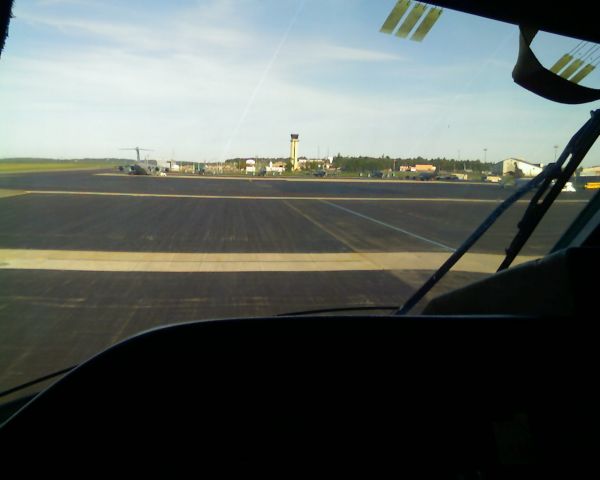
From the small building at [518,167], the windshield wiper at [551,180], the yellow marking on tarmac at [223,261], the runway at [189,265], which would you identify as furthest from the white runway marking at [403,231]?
the windshield wiper at [551,180]

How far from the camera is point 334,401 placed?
139 cm

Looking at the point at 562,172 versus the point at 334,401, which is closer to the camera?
the point at 334,401

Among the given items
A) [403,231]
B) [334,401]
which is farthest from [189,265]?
[334,401]

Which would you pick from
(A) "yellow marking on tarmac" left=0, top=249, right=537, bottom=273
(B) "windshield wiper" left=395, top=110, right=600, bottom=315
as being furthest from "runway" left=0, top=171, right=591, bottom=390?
(B) "windshield wiper" left=395, top=110, right=600, bottom=315

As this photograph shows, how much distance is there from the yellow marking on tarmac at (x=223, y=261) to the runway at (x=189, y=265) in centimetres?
3

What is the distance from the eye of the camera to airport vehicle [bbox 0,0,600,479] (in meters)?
1.28

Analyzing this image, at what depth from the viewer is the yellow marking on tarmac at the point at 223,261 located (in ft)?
26.1

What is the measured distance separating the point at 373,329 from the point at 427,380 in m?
0.21

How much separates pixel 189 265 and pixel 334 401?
7.22 meters

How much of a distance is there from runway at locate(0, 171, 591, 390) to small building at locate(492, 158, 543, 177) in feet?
1.34

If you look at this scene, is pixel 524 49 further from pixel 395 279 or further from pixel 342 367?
pixel 395 279

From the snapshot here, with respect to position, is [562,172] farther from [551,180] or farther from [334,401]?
[334,401]

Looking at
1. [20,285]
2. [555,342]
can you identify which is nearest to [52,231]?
[20,285]

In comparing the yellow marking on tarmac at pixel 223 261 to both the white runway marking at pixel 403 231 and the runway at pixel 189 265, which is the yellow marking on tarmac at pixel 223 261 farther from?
the white runway marking at pixel 403 231
